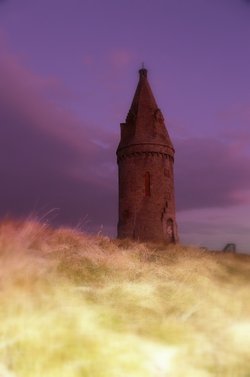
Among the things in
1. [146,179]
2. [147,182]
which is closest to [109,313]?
[147,182]

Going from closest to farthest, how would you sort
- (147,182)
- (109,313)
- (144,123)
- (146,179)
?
(109,313) < (147,182) < (146,179) < (144,123)

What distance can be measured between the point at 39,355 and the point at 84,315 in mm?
853

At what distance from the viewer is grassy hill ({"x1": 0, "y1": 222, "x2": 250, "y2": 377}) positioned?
379 centimetres

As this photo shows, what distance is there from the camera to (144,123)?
34.3m

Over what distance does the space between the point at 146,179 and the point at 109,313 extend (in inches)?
1109

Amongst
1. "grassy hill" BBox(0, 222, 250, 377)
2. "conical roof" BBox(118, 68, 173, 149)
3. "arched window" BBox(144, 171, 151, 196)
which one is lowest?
"grassy hill" BBox(0, 222, 250, 377)

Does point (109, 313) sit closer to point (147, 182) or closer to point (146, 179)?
point (147, 182)

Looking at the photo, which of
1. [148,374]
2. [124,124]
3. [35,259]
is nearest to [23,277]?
[35,259]

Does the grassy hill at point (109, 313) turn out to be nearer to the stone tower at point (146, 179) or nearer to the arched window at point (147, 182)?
the stone tower at point (146, 179)

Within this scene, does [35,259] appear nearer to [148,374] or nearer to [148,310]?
[148,310]

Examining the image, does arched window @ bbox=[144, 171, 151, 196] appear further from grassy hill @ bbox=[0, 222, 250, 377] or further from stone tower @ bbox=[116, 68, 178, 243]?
grassy hill @ bbox=[0, 222, 250, 377]

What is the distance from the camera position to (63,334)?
412 centimetres

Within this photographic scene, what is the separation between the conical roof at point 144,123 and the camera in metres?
33.7

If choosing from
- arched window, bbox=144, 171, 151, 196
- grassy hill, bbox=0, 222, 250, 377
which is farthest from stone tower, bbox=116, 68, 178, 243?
grassy hill, bbox=0, 222, 250, 377
